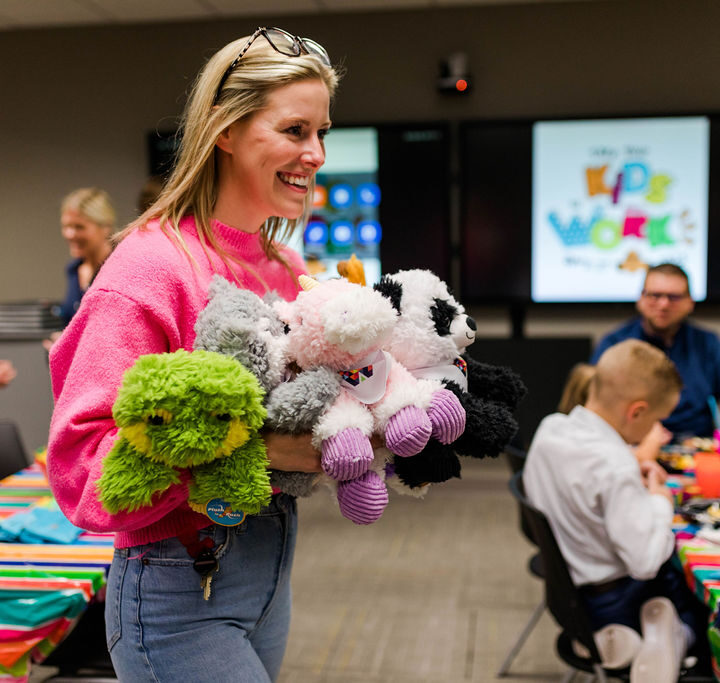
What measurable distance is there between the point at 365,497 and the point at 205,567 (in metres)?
0.26

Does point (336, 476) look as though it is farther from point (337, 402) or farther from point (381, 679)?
point (381, 679)

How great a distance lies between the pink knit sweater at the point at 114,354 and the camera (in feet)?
3.07

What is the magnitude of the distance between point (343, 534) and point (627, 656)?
2.25 m

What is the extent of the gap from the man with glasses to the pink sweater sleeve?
2806mm

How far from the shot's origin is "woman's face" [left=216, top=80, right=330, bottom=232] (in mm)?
1092

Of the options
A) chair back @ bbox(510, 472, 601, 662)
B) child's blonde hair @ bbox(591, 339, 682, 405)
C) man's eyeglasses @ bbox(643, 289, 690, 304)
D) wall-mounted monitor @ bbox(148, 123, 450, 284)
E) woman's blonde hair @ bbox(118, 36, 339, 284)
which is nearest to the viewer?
woman's blonde hair @ bbox(118, 36, 339, 284)

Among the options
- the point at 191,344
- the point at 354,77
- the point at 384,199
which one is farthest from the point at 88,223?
the point at 191,344

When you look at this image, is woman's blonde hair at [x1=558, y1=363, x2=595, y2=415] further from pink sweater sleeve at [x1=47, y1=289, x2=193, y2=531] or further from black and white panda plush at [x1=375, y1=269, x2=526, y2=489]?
pink sweater sleeve at [x1=47, y1=289, x2=193, y2=531]

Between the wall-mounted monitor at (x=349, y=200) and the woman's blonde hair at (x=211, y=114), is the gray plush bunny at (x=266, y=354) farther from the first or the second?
the wall-mounted monitor at (x=349, y=200)

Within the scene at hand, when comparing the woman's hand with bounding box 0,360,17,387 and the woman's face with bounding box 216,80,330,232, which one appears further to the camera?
the woman's hand with bounding box 0,360,17,387

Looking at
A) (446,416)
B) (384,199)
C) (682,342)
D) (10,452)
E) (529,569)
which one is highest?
(384,199)

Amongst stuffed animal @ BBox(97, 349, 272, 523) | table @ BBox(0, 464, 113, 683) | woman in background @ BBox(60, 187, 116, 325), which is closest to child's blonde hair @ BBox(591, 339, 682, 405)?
table @ BBox(0, 464, 113, 683)

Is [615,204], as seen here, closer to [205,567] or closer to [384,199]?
[384,199]

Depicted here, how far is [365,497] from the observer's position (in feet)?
3.12
